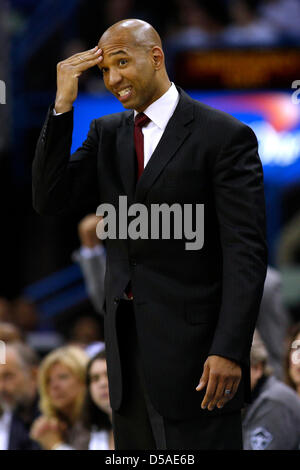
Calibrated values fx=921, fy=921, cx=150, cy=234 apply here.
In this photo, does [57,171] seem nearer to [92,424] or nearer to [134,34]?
[134,34]

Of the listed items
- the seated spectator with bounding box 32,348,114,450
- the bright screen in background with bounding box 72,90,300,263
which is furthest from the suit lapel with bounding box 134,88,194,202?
the bright screen in background with bounding box 72,90,300,263

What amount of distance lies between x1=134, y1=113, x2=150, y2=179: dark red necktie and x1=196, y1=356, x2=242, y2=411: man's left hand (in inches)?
19.7

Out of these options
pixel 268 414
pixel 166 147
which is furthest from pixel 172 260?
pixel 268 414

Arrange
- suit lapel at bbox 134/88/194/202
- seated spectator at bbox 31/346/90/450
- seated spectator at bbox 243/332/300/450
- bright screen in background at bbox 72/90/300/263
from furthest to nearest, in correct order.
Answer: bright screen in background at bbox 72/90/300/263 < seated spectator at bbox 31/346/90/450 < seated spectator at bbox 243/332/300/450 < suit lapel at bbox 134/88/194/202

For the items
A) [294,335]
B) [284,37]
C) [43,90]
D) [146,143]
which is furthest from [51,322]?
[146,143]

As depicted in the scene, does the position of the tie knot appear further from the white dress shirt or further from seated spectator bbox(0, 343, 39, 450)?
seated spectator bbox(0, 343, 39, 450)

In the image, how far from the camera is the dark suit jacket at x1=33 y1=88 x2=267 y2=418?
6.98ft

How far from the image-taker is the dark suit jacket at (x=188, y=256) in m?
2.13

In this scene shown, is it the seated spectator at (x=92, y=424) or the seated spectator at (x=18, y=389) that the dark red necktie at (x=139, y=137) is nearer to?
the seated spectator at (x=92, y=424)

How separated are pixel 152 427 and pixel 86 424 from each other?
6.40 ft

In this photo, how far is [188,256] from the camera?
2.18 metres

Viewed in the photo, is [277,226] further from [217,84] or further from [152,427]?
[152,427]

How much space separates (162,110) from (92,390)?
1961 mm

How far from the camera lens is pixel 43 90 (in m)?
8.81
